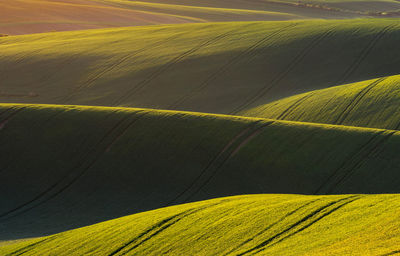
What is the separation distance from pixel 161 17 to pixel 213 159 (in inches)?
2437

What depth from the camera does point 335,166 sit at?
23109mm

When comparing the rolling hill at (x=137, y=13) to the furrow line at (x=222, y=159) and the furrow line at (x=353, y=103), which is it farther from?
the furrow line at (x=222, y=159)

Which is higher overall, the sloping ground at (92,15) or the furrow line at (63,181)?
the sloping ground at (92,15)

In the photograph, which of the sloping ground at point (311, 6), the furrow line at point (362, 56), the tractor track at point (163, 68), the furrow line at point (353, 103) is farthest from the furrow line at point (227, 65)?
the sloping ground at point (311, 6)

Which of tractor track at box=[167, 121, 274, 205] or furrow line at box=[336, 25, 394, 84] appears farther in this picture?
furrow line at box=[336, 25, 394, 84]

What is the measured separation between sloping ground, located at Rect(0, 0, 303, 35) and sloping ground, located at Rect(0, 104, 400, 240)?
146ft

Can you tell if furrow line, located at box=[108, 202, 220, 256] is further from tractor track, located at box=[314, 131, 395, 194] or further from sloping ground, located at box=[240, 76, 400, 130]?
sloping ground, located at box=[240, 76, 400, 130]

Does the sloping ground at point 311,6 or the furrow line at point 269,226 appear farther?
the sloping ground at point 311,6

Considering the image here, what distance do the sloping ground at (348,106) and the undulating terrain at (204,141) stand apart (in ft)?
0.39

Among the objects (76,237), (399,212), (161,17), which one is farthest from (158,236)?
(161,17)

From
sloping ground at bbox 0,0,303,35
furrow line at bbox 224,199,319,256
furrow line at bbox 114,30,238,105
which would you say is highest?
sloping ground at bbox 0,0,303,35

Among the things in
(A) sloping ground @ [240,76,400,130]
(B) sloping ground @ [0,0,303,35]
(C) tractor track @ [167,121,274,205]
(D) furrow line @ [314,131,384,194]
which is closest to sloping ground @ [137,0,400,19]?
(B) sloping ground @ [0,0,303,35]

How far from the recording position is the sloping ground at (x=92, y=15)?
72.9 metres

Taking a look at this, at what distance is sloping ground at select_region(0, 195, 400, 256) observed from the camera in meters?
11.8
